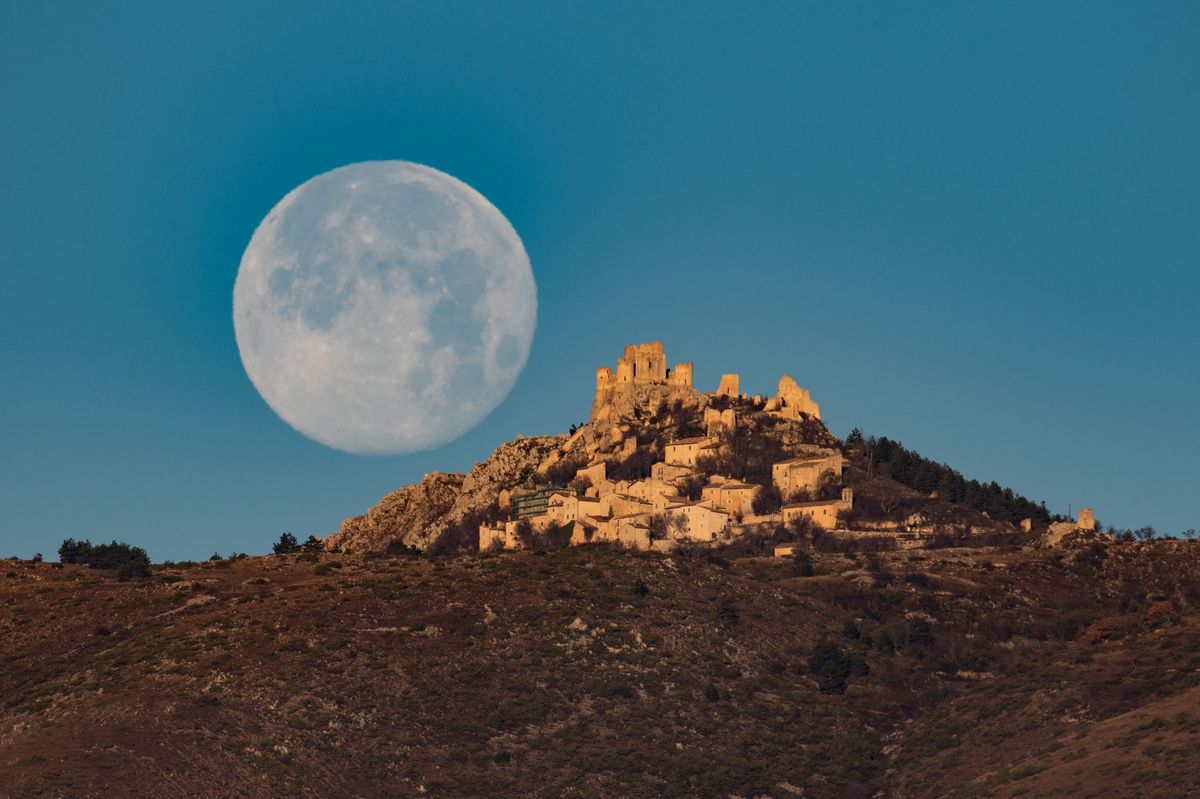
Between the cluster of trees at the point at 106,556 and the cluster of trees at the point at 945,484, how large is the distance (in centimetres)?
7791

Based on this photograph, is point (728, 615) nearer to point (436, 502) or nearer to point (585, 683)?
point (585, 683)

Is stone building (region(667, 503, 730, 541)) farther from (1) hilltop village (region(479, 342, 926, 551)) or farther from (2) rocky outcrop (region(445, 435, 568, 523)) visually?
(2) rocky outcrop (region(445, 435, 568, 523))

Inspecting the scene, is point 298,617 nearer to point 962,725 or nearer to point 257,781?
point 257,781

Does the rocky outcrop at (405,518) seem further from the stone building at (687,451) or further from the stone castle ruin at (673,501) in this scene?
the stone building at (687,451)

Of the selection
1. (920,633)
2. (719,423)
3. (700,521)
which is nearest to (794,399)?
(719,423)

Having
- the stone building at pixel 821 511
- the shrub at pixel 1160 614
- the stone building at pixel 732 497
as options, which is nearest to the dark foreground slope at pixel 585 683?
the shrub at pixel 1160 614

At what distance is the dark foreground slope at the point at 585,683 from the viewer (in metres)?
81.0

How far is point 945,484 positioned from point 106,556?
275 ft

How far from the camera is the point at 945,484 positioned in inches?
6585

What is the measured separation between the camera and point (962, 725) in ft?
307

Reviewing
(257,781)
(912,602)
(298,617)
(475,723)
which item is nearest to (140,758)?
(257,781)

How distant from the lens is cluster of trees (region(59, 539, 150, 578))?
123m

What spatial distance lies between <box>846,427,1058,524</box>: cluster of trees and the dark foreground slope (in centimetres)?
3361

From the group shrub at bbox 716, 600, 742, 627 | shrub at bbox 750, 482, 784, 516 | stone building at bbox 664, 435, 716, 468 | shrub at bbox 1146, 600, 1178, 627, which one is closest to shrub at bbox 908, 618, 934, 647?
shrub at bbox 716, 600, 742, 627
